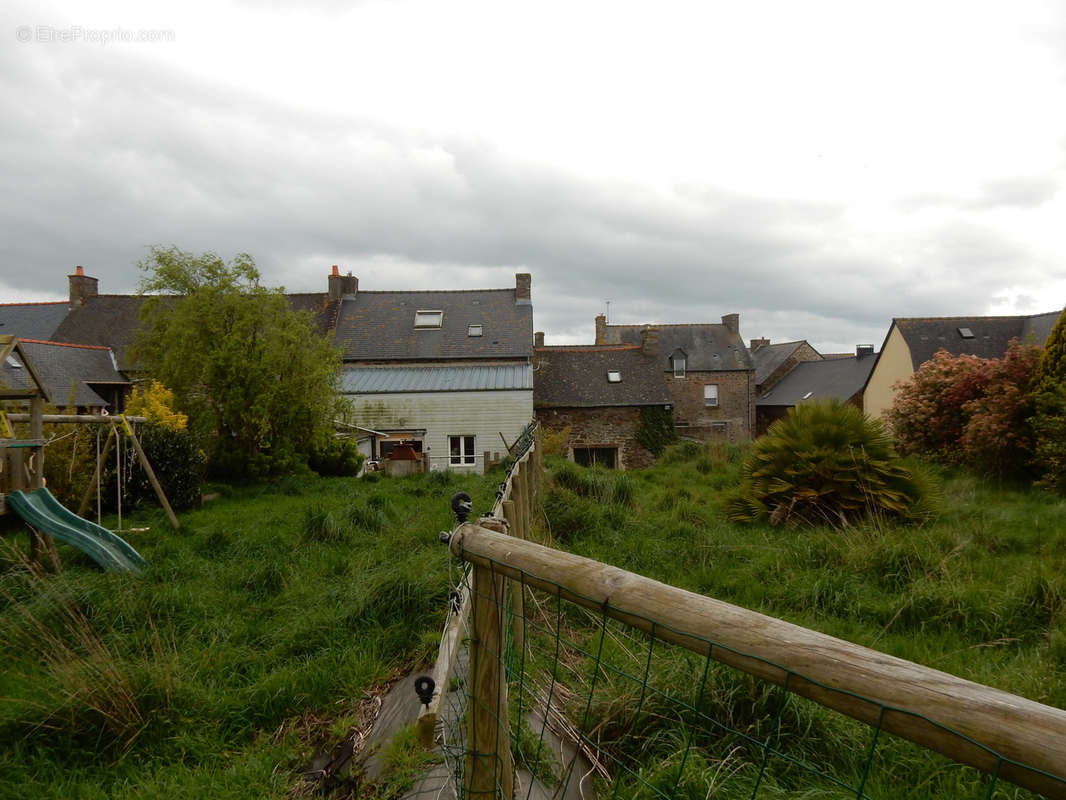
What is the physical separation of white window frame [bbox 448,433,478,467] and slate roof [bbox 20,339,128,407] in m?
11.9

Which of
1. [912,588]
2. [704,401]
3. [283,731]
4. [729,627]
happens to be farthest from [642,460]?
[729,627]

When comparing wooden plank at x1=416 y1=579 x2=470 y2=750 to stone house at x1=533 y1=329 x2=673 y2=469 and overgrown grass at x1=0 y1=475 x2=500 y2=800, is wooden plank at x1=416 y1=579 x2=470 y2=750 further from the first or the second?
stone house at x1=533 y1=329 x2=673 y2=469

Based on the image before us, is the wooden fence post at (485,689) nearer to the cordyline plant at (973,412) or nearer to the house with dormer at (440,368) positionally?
the cordyline plant at (973,412)

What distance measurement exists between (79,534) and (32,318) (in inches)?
1212

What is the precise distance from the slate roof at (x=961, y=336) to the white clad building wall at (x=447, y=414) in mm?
16355

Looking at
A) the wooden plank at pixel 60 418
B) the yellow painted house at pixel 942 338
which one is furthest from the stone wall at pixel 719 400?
the wooden plank at pixel 60 418

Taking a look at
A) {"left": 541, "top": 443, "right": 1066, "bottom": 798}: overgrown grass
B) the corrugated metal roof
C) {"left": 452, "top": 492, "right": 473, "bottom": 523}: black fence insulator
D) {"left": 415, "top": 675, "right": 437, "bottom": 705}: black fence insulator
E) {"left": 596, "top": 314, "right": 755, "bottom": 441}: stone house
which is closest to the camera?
{"left": 415, "top": 675, "right": 437, "bottom": 705}: black fence insulator

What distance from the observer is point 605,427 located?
30078mm

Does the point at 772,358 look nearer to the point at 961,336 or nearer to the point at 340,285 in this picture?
the point at 961,336

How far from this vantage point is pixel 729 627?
1.33m

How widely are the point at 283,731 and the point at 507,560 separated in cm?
245

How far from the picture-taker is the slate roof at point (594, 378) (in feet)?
98.9

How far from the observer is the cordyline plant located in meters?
10.0

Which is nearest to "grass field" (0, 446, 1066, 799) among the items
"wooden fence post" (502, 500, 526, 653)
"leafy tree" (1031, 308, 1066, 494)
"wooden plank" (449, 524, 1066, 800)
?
"wooden fence post" (502, 500, 526, 653)
